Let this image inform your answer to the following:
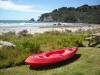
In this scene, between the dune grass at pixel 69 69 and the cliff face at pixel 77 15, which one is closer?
the dune grass at pixel 69 69

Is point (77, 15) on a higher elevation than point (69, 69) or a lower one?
higher

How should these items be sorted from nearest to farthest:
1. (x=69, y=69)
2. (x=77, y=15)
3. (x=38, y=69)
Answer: (x=69, y=69) → (x=38, y=69) → (x=77, y=15)

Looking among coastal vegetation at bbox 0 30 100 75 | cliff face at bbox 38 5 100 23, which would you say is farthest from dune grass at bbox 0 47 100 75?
cliff face at bbox 38 5 100 23

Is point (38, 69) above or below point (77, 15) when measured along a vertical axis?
below

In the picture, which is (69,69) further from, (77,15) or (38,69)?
(77,15)

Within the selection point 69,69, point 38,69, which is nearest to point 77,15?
point 38,69

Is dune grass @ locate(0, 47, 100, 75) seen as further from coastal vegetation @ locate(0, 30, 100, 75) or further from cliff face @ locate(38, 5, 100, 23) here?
cliff face @ locate(38, 5, 100, 23)

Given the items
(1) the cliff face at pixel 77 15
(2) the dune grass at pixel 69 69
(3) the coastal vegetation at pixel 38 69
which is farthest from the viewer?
(1) the cliff face at pixel 77 15

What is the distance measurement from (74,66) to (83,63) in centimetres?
52

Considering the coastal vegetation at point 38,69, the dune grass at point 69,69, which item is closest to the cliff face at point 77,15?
the coastal vegetation at point 38,69

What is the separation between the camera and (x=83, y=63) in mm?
8898

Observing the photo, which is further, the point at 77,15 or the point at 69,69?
the point at 77,15

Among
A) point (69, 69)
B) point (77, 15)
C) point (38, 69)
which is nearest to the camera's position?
point (69, 69)

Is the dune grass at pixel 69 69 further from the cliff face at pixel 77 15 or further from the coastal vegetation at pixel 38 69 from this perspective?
the cliff face at pixel 77 15
